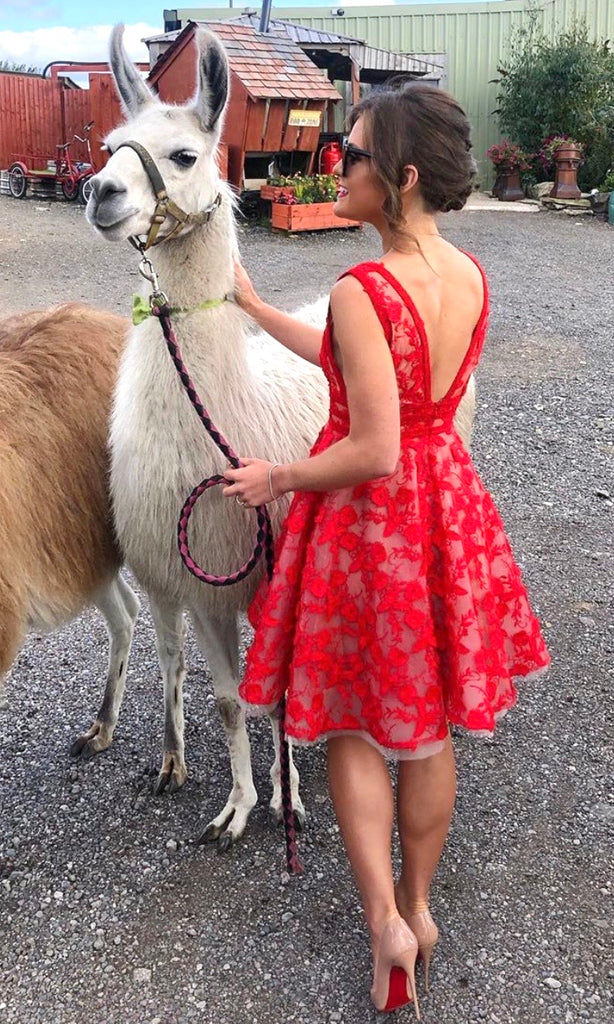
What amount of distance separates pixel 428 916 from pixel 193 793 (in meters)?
0.90

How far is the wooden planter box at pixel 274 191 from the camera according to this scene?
1123 centimetres

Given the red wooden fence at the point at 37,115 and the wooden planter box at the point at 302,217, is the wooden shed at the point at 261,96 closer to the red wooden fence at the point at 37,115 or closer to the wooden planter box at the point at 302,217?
the wooden planter box at the point at 302,217

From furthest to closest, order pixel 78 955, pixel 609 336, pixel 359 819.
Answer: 1. pixel 609 336
2. pixel 78 955
3. pixel 359 819

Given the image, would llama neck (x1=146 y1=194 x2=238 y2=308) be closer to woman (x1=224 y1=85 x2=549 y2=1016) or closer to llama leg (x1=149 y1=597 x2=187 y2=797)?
woman (x1=224 y1=85 x2=549 y2=1016)

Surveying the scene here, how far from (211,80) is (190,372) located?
2.17 feet

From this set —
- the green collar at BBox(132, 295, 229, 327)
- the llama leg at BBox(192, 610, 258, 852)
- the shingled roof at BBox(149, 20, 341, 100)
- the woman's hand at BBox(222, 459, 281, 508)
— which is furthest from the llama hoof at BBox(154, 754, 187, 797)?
the shingled roof at BBox(149, 20, 341, 100)

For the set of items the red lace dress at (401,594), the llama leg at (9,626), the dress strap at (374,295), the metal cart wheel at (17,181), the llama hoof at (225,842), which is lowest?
the llama hoof at (225,842)

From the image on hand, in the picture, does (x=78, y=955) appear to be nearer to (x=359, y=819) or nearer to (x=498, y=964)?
(x=359, y=819)

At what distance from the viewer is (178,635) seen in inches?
101

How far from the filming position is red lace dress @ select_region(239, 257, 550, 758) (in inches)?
68.7

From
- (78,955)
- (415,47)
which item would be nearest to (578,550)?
(78,955)

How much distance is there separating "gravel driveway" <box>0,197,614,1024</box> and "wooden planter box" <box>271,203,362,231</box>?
7782 millimetres

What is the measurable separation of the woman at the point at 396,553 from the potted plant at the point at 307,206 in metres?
9.62

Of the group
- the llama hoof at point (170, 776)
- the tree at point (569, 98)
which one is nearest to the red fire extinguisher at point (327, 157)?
the tree at point (569, 98)
